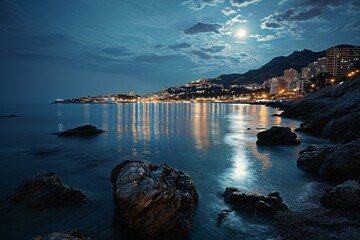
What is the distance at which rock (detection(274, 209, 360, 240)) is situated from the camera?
7301mm

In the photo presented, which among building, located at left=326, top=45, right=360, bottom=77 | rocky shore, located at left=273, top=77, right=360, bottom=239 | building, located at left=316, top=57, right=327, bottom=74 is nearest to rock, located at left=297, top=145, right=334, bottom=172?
rocky shore, located at left=273, top=77, right=360, bottom=239

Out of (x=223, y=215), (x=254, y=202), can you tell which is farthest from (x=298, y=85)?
(x=223, y=215)

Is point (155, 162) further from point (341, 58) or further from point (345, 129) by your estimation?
point (341, 58)

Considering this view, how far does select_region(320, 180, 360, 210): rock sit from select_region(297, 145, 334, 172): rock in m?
4.52

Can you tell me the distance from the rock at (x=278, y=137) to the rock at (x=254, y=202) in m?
14.1

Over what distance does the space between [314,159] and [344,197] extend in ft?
18.9

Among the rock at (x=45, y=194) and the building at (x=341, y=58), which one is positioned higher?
the building at (x=341, y=58)

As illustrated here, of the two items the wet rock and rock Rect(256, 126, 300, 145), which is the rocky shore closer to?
the wet rock

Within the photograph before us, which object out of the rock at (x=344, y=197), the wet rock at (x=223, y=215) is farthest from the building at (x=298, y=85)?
the wet rock at (x=223, y=215)

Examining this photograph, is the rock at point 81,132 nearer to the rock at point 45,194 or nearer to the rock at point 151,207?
the rock at point 45,194

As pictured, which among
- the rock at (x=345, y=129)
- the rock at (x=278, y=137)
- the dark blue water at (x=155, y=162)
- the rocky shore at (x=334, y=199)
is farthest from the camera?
the rock at (x=278, y=137)

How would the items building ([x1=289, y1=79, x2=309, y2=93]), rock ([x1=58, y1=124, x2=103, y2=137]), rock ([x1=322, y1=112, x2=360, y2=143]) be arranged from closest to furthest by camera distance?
rock ([x1=322, y1=112, x2=360, y2=143]), rock ([x1=58, y1=124, x2=103, y2=137]), building ([x1=289, y1=79, x2=309, y2=93])

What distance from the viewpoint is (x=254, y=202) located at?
31.4ft

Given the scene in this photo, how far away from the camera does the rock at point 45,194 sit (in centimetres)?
971
